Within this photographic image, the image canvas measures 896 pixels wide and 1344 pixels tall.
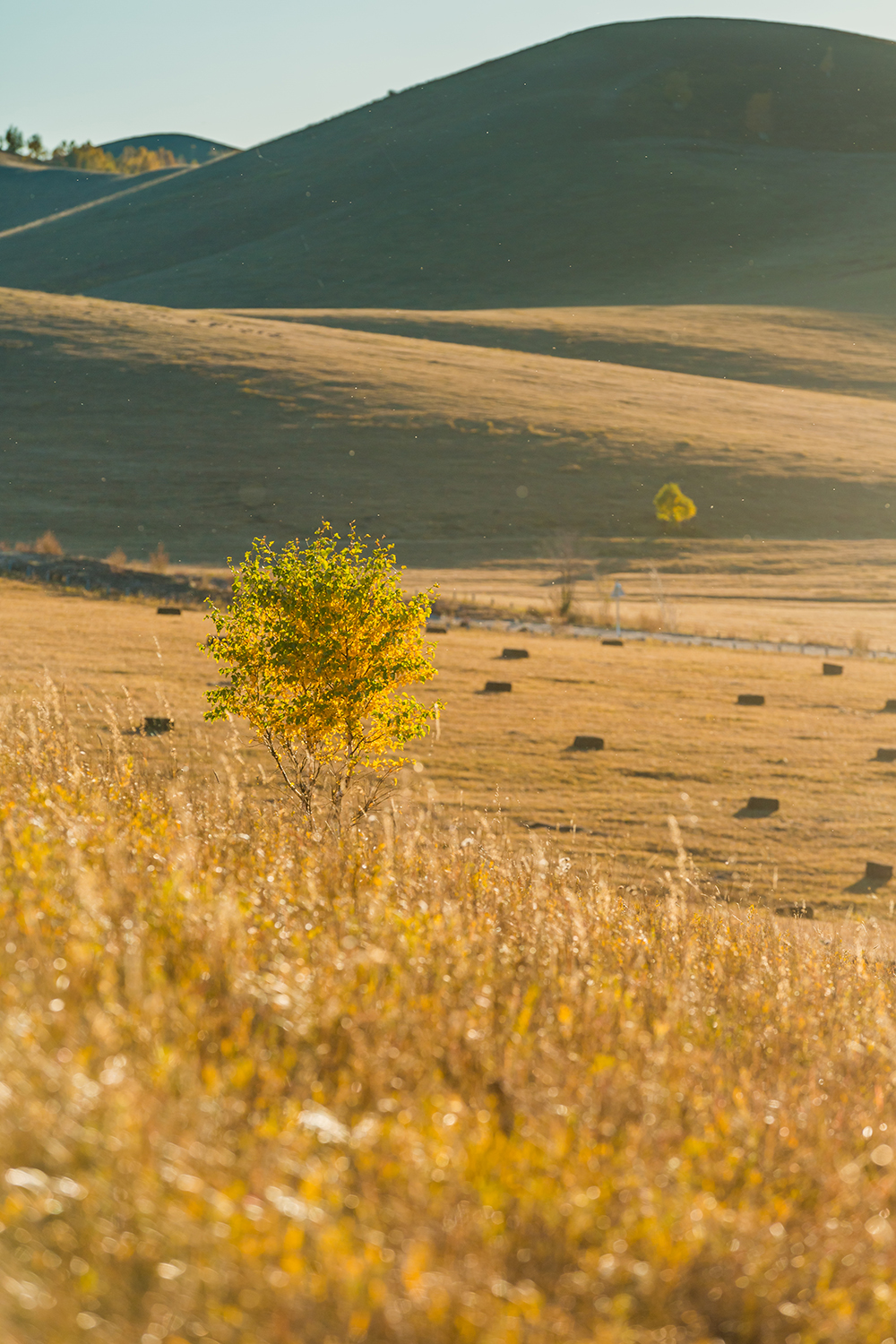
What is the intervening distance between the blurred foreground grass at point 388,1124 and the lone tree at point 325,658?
5.38 meters

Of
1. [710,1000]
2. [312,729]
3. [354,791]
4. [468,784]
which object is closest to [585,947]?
[710,1000]

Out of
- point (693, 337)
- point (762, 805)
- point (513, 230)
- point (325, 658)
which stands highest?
point (513, 230)

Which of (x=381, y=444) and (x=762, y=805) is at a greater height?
(x=381, y=444)

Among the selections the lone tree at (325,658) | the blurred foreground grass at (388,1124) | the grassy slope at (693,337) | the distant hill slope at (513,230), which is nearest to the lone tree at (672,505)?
the grassy slope at (693,337)

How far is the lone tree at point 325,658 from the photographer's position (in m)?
11.9

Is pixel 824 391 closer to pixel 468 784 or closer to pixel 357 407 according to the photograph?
pixel 357 407

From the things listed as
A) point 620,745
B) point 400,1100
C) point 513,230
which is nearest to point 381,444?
point 620,745

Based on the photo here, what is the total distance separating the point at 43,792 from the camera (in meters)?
6.84

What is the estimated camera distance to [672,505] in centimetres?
6644

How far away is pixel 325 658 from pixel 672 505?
5727 centimetres

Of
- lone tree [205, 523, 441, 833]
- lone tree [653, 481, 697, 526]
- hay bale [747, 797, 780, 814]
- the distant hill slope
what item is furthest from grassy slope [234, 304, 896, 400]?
lone tree [205, 523, 441, 833]

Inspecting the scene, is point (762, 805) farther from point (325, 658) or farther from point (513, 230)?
point (513, 230)

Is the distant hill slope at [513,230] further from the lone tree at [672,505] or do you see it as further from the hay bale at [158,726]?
the hay bale at [158,726]

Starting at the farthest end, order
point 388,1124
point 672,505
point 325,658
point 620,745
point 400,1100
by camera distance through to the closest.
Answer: point 672,505 < point 620,745 < point 325,658 < point 400,1100 < point 388,1124
